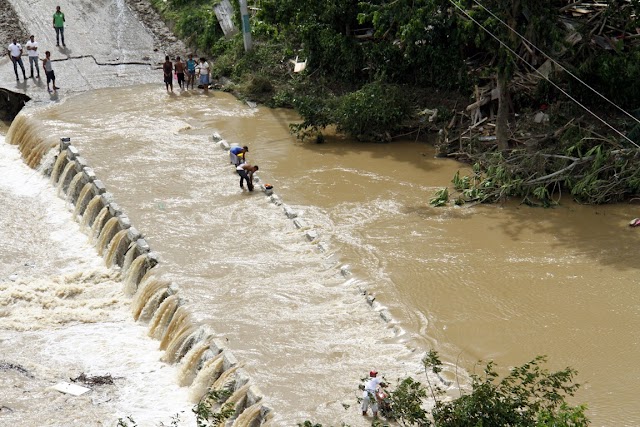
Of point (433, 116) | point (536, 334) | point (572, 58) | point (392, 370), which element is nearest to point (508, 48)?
point (572, 58)

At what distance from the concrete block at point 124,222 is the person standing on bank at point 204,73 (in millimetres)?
8132

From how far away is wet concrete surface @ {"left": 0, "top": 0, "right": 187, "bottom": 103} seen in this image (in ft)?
82.7

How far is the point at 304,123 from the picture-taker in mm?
20797

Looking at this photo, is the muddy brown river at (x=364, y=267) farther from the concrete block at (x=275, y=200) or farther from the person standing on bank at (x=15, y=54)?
the person standing on bank at (x=15, y=54)

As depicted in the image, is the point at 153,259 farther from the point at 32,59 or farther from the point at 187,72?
the point at 32,59

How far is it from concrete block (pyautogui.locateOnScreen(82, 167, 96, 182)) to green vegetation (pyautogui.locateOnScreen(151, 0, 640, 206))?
4.52 meters

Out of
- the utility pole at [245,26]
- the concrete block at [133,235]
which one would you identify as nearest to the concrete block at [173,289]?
the concrete block at [133,235]

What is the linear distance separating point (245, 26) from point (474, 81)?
22.6ft

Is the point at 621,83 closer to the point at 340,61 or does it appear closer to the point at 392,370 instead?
the point at 340,61

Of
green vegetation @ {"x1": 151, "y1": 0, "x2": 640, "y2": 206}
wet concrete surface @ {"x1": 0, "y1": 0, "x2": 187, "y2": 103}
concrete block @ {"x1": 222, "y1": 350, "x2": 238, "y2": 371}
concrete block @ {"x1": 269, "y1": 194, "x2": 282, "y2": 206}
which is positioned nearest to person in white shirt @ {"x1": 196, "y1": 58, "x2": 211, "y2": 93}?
green vegetation @ {"x1": 151, "y1": 0, "x2": 640, "y2": 206}

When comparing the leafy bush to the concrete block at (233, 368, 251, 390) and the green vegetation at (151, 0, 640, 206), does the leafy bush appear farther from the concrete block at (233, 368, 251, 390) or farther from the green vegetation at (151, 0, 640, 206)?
the concrete block at (233, 368, 251, 390)

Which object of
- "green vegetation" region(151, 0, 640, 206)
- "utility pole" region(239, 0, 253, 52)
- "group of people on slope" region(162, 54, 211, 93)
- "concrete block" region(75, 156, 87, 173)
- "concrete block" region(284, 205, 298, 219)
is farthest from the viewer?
"utility pole" region(239, 0, 253, 52)

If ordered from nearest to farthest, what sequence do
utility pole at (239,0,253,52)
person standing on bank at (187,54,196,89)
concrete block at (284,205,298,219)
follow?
concrete block at (284,205,298,219), utility pole at (239,0,253,52), person standing on bank at (187,54,196,89)

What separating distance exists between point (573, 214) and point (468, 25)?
12.7 feet
